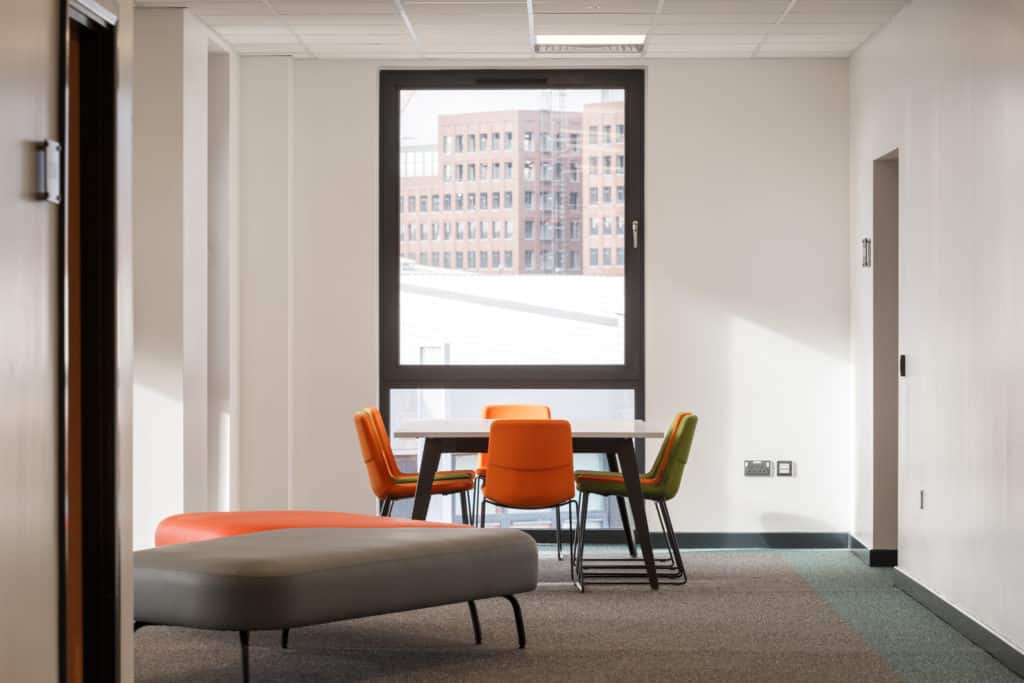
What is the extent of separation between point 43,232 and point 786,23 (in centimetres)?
527

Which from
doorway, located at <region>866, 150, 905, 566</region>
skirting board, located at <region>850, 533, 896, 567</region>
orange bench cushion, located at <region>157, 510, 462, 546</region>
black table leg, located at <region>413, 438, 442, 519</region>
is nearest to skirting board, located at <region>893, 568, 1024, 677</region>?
skirting board, located at <region>850, 533, 896, 567</region>

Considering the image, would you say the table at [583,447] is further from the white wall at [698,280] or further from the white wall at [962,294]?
the white wall at [698,280]

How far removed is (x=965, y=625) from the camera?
16.2ft

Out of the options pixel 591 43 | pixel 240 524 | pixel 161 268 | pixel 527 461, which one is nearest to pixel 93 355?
pixel 240 524

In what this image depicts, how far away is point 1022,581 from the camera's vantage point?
4.35 m

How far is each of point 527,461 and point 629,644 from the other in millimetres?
1249

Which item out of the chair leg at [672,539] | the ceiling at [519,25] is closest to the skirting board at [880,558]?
the chair leg at [672,539]

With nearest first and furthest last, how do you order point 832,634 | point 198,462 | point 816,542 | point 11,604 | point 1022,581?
1. point 11,604
2. point 1022,581
3. point 832,634
4. point 198,462
5. point 816,542

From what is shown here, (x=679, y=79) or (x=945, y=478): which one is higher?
(x=679, y=79)

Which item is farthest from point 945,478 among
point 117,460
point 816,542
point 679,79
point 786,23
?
point 117,460

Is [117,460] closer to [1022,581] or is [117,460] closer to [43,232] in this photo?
[43,232]

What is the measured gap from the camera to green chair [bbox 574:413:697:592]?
19.9 feet

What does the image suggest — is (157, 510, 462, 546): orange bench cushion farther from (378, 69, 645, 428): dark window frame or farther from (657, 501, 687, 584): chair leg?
(378, 69, 645, 428): dark window frame

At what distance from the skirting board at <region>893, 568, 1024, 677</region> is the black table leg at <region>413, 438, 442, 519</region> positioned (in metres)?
2.39
